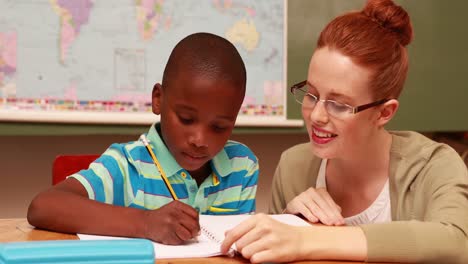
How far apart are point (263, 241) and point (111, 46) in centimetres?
172

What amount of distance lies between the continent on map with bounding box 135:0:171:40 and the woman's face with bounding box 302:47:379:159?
4.23 feet

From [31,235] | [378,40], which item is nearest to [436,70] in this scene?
[378,40]

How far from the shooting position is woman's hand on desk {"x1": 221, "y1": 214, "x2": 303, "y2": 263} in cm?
101

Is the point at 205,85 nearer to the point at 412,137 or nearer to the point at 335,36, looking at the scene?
the point at 335,36

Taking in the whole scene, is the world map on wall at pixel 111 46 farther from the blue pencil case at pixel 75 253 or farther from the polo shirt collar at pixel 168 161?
the blue pencil case at pixel 75 253

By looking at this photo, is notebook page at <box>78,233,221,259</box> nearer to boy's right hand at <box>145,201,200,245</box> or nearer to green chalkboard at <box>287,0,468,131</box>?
boy's right hand at <box>145,201,200,245</box>

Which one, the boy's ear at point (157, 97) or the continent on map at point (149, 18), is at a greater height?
the continent on map at point (149, 18)

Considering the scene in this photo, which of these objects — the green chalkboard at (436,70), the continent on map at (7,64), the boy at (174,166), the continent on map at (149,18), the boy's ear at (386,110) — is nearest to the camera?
the boy at (174,166)

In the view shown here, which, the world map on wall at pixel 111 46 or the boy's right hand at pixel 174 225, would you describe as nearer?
the boy's right hand at pixel 174 225

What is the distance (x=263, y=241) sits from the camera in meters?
1.01

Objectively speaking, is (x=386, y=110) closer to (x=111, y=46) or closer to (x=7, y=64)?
(x=111, y=46)

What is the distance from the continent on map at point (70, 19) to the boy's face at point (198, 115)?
4.34ft

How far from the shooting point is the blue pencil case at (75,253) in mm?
770

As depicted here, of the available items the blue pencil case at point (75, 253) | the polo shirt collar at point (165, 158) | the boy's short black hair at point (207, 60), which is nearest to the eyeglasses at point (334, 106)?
the boy's short black hair at point (207, 60)
